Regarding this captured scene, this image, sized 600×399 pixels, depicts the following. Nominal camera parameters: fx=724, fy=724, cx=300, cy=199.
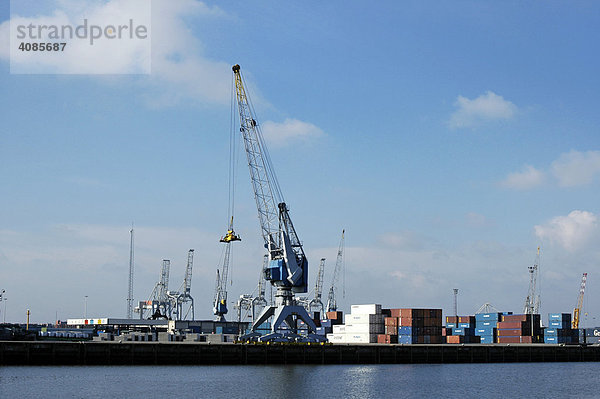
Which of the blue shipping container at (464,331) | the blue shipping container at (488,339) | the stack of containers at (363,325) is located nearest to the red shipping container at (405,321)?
the stack of containers at (363,325)

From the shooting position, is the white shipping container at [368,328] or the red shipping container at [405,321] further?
the white shipping container at [368,328]

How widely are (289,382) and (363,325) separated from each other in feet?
236

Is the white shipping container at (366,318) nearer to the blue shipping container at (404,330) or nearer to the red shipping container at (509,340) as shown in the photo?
the blue shipping container at (404,330)

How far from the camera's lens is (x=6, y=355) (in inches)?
4072

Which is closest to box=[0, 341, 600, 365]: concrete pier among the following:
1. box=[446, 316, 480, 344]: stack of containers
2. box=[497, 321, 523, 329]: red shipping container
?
box=[497, 321, 523, 329]: red shipping container

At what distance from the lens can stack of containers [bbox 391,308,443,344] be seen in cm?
15000

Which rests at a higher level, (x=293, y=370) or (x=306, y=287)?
(x=306, y=287)

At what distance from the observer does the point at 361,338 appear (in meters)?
157

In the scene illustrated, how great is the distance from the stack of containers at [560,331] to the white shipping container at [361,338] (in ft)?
146

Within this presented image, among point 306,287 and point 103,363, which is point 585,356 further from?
point 103,363

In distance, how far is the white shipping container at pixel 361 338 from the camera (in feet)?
509

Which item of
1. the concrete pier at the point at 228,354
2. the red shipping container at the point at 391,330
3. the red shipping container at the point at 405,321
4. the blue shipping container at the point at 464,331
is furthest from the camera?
the blue shipping container at the point at 464,331

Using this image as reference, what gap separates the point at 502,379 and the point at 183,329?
106315mm

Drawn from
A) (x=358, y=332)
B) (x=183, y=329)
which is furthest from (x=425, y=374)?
(x=183, y=329)
